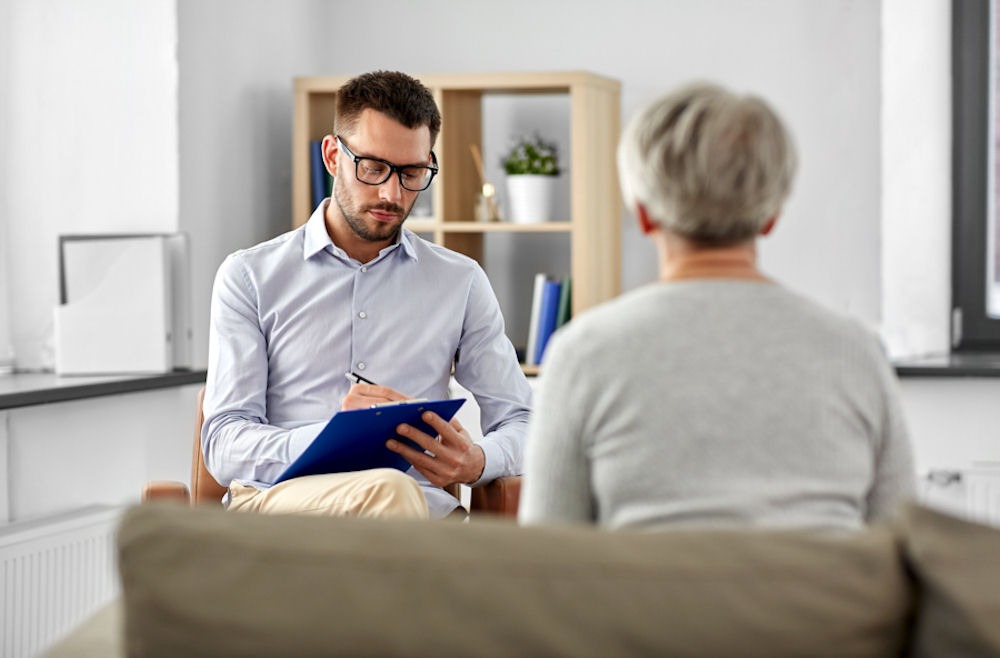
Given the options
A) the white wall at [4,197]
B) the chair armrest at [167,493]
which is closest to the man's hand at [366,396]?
the chair armrest at [167,493]

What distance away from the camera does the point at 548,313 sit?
3.74 m

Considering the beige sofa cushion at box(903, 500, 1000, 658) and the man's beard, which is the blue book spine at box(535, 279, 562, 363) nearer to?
the man's beard

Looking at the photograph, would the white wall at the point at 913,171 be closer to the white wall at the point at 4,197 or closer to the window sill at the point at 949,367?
the window sill at the point at 949,367

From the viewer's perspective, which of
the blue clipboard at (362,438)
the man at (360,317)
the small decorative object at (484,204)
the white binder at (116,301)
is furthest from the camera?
the small decorative object at (484,204)

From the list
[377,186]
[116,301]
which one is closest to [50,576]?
[116,301]

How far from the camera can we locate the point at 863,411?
3.97ft

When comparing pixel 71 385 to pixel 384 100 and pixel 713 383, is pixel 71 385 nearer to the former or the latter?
pixel 384 100

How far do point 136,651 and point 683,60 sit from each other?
11.0ft

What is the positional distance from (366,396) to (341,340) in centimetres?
32

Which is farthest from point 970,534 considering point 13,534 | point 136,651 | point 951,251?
point 951,251

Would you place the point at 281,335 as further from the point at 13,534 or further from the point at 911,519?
the point at 911,519

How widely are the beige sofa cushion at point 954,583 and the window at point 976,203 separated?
287cm

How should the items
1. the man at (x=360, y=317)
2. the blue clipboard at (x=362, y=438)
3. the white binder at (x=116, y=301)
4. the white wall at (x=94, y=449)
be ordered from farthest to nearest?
the white binder at (x=116, y=301)
the white wall at (x=94, y=449)
the man at (x=360, y=317)
the blue clipboard at (x=362, y=438)

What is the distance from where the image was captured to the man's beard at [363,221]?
2354 mm
